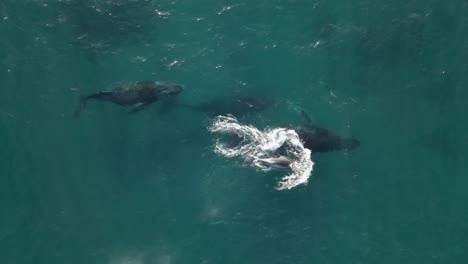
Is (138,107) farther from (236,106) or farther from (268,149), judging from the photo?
(268,149)

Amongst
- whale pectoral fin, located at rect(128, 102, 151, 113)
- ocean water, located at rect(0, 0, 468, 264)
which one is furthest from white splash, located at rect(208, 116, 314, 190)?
whale pectoral fin, located at rect(128, 102, 151, 113)

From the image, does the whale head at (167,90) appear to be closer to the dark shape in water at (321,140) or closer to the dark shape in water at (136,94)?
the dark shape in water at (136,94)

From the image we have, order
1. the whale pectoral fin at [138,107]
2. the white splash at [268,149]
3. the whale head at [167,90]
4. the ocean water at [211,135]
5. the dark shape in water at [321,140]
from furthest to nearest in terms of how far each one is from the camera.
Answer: the whale head at [167,90], the whale pectoral fin at [138,107], the dark shape in water at [321,140], the white splash at [268,149], the ocean water at [211,135]

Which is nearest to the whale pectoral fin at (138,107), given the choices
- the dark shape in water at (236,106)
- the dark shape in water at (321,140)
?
the dark shape in water at (236,106)

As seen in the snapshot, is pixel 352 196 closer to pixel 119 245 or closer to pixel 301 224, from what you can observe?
pixel 301 224

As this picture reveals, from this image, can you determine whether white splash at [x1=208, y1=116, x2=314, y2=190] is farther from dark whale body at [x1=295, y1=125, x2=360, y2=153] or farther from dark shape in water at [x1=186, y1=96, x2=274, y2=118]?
dark shape in water at [x1=186, y1=96, x2=274, y2=118]

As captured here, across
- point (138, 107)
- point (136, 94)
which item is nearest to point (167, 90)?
point (136, 94)
